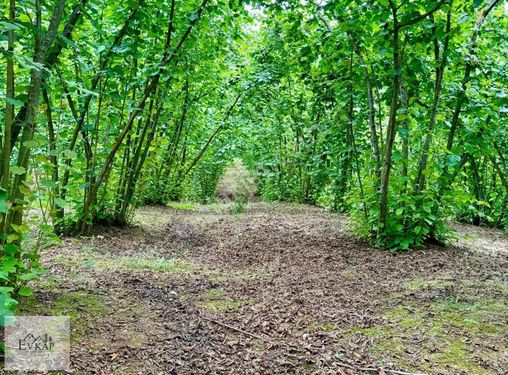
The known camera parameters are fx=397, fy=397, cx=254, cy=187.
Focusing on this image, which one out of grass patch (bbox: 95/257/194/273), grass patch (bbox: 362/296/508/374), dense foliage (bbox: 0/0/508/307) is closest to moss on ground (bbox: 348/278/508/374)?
grass patch (bbox: 362/296/508/374)

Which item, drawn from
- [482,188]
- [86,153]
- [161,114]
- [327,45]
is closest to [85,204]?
[86,153]

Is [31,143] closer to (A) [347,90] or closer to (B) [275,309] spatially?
(B) [275,309]

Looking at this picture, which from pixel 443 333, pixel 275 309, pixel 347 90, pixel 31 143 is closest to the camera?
pixel 31 143

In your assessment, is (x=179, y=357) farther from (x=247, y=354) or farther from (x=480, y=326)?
(x=480, y=326)

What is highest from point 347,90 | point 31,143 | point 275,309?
point 347,90

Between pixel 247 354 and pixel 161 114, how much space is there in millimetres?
3563

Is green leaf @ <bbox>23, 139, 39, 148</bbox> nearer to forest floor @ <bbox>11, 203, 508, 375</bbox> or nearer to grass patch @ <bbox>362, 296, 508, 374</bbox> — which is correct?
forest floor @ <bbox>11, 203, 508, 375</bbox>

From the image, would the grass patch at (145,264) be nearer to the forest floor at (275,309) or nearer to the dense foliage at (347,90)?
the forest floor at (275,309)

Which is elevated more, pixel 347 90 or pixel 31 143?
pixel 347 90

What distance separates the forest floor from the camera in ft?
6.03

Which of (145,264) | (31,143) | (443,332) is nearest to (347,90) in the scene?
(145,264)

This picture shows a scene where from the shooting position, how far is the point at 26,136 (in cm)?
184

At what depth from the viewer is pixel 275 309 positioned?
2.46m

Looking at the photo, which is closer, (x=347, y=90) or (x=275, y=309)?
(x=275, y=309)
